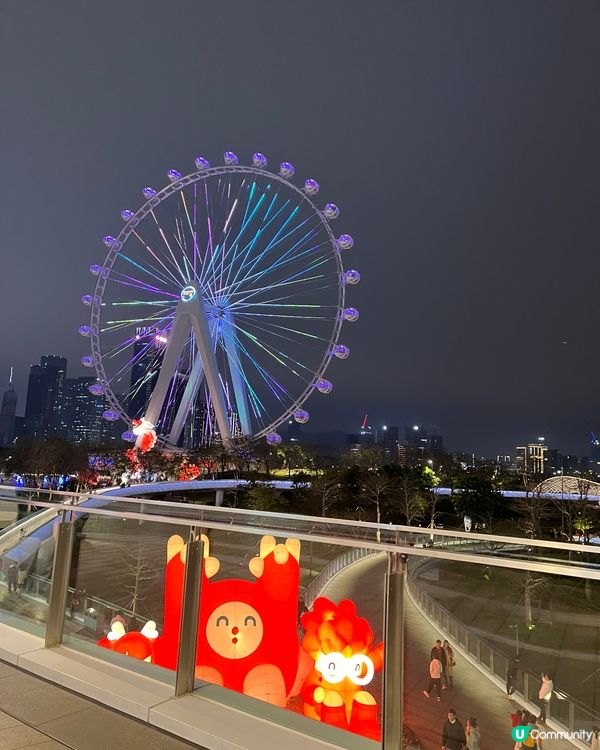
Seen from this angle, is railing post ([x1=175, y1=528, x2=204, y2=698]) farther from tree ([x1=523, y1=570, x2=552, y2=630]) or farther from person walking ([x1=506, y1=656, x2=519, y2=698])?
tree ([x1=523, y1=570, x2=552, y2=630])

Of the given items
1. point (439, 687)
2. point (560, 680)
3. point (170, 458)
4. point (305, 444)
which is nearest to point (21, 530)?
point (439, 687)

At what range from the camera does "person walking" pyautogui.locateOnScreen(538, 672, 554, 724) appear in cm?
244

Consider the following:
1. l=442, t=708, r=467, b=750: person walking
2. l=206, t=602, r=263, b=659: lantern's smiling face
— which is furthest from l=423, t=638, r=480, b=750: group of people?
l=206, t=602, r=263, b=659: lantern's smiling face

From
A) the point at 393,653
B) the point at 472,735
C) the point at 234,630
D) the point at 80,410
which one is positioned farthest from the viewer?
the point at 80,410

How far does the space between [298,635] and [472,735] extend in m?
1.79

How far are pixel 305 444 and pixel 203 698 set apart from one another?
267 ft

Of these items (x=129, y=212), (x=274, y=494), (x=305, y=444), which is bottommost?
(x=274, y=494)

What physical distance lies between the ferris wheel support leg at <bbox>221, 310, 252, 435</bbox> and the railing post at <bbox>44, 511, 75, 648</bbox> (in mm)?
31086

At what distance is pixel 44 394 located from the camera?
169 m

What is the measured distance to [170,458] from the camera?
51875mm

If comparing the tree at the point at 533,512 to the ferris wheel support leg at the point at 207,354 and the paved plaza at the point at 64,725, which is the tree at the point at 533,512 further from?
the paved plaza at the point at 64,725

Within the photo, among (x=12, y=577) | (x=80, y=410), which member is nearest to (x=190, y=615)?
(x=12, y=577)

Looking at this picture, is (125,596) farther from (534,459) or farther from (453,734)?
(534,459)

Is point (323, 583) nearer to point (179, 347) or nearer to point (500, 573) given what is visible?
point (500, 573)
